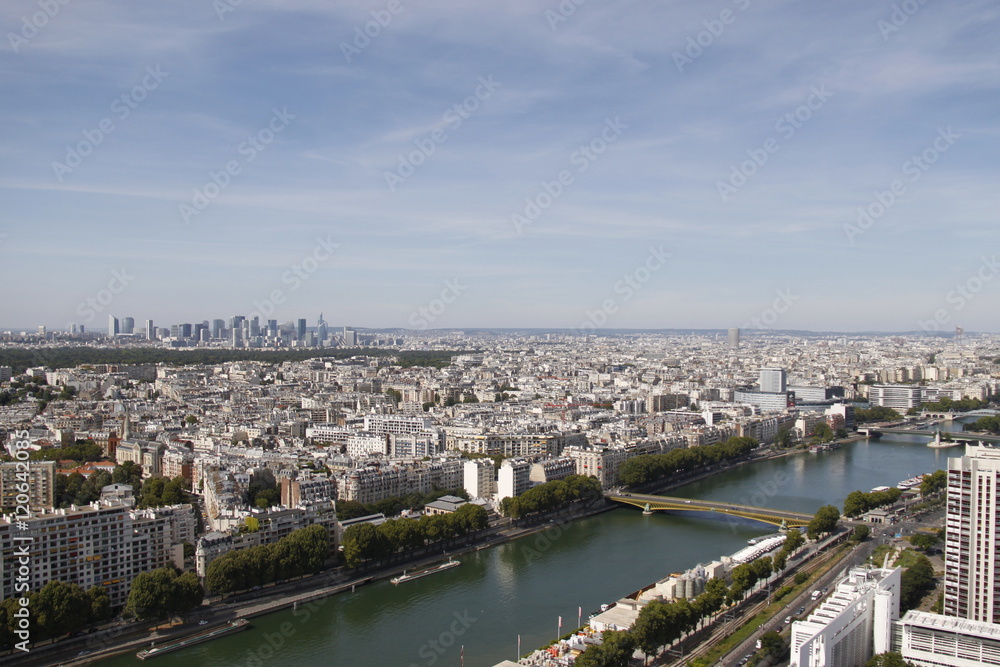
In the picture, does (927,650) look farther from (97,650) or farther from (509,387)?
(509,387)

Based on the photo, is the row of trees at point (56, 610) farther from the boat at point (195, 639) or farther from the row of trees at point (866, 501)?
the row of trees at point (866, 501)

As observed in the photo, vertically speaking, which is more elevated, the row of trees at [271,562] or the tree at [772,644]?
the row of trees at [271,562]

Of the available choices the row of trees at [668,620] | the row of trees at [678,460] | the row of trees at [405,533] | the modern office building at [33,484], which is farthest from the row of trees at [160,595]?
the row of trees at [678,460]

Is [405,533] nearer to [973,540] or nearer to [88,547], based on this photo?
[88,547]

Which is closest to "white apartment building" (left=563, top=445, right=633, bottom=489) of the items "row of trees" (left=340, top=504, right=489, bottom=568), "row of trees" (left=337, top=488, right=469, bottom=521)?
"row of trees" (left=337, top=488, right=469, bottom=521)

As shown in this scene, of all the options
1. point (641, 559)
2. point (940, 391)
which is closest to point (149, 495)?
point (641, 559)

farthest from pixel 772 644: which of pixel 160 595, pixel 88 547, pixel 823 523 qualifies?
pixel 88 547
